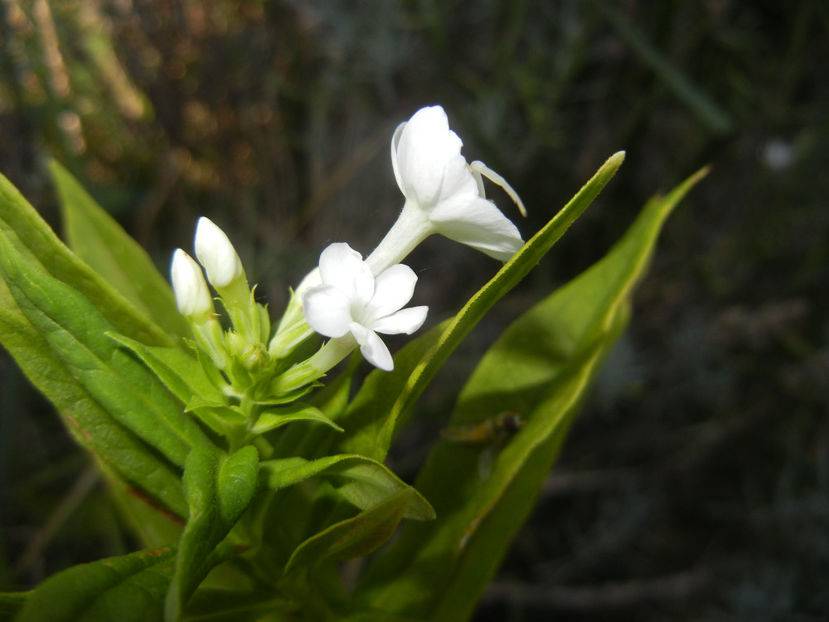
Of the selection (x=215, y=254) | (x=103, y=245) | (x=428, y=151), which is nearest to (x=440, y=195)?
(x=428, y=151)

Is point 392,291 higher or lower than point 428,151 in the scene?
lower

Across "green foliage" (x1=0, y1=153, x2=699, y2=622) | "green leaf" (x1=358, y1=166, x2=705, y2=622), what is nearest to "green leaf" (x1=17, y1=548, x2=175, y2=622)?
"green foliage" (x1=0, y1=153, x2=699, y2=622)

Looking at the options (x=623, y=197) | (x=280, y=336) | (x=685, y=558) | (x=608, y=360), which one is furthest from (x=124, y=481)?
(x=685, y=558)

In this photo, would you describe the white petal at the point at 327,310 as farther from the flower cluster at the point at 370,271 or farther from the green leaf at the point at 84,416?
the green leaf at the point at 84,416

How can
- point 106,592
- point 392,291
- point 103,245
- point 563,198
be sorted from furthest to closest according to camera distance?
point 563,198 → point 103,245 → point 392,291 → point 106,592

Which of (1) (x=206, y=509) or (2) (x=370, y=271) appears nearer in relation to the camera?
(1) (x=206, y=509)

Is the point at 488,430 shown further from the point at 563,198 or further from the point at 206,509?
the point at 563,198

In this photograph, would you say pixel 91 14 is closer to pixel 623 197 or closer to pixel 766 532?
pixel 623 197
